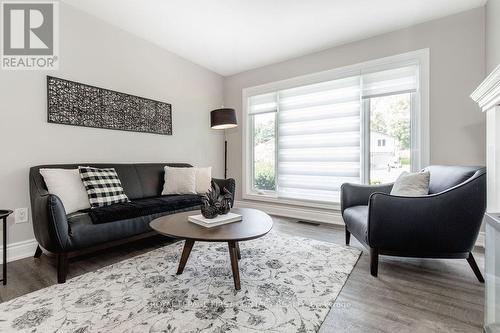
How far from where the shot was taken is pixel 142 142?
3244mm

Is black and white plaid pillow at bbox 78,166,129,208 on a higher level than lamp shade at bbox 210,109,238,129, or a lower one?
lower

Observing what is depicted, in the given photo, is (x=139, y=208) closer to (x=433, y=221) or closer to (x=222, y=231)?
(x=222, y=231)

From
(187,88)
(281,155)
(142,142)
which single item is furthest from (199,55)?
(281,155)

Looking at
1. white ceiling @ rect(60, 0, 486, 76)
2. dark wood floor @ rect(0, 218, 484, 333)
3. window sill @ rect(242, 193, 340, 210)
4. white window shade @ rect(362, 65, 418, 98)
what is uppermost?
white ceiling @ rect(60, 0, 486, 76)

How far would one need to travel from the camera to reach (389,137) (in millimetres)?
3049

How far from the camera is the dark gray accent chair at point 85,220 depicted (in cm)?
173

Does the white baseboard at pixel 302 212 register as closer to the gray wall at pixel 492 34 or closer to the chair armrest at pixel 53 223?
the gray wall at pixel 492 34

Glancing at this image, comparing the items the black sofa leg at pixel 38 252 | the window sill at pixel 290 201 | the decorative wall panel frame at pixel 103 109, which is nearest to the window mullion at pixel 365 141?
the window sill at pixel 290 201

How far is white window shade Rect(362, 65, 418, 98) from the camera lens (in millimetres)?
2883

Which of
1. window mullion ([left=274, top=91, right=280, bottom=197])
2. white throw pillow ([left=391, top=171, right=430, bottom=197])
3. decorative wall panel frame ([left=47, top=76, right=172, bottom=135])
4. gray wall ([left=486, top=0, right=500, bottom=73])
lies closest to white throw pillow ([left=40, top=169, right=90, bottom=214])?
decorative wall panel frame ([left=47, top=76, right=172, bottom=135])

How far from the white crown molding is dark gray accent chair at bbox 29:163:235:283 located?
8.58 ft

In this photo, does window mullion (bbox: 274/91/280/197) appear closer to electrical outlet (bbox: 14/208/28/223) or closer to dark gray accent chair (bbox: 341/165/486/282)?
dark gray accent chair (bbox: 341/165/486/282)

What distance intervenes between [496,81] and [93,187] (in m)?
2.99

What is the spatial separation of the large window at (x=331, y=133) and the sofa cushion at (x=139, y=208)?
5.38 feet
